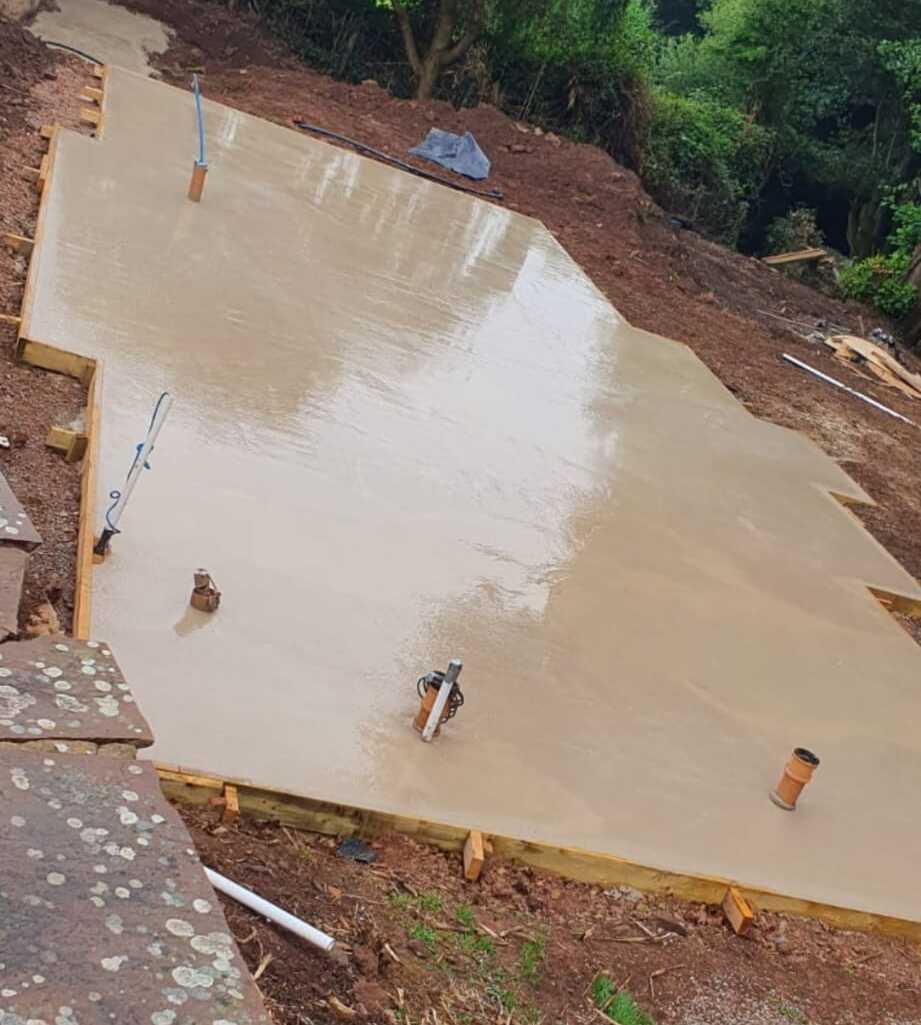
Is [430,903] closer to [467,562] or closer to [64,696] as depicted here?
[64,696]

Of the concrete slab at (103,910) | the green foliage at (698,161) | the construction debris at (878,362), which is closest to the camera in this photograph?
the concrete slab at (103,910)

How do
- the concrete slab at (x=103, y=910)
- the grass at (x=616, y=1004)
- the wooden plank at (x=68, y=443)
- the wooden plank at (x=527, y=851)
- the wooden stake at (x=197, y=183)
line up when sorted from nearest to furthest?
the concrete slab at (x=103, y=910) < the grass at (x=616, y=1004) < the wooden plank at (x=527, y=851) < the wooden plank at (x=68, y=443) < the wooden stake at (x=197, y=183)

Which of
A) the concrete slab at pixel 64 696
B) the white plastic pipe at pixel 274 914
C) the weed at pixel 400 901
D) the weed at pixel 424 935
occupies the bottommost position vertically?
the weed at pixel 400 901

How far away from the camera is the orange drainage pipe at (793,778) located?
12.9ft

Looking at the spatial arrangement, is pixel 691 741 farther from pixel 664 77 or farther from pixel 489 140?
pixel 664 77

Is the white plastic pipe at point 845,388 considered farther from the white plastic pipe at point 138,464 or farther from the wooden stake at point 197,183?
the white plastic pipe at point 138,464

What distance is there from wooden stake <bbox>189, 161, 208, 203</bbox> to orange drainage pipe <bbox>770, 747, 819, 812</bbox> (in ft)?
19.0

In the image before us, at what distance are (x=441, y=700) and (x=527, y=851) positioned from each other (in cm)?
51

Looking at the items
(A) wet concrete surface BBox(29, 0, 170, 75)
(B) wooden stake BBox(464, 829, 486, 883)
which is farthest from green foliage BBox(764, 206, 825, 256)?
(B) wooden stake BBox(464, 829, 486, 883)

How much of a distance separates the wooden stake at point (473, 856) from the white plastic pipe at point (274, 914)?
2.03 feet

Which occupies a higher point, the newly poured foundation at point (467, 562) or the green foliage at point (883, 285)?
the green foliage at point (883, 285)

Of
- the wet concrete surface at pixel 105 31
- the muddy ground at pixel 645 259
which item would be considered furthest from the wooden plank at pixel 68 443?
the wet concrete surface at pixel 105 31

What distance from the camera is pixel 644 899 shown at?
3508 millimetres

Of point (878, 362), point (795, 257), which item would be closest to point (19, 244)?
point (878, 362)
